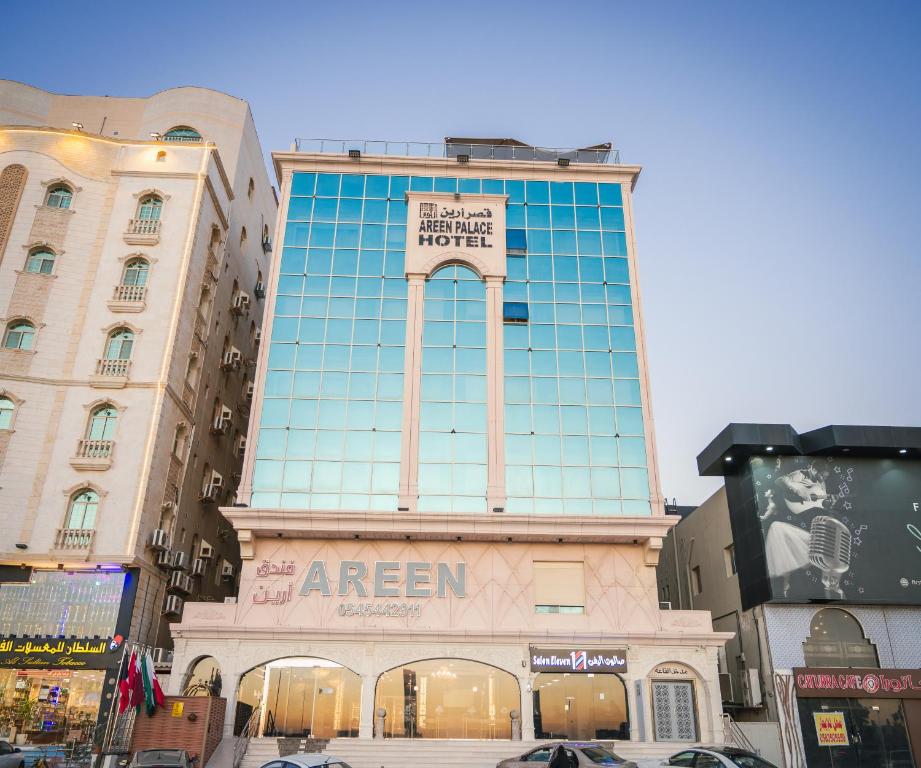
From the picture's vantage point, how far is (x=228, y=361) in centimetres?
4356

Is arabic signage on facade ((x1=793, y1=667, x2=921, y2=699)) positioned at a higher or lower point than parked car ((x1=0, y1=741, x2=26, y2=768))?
higher

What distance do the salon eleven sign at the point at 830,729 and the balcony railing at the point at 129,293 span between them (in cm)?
3424

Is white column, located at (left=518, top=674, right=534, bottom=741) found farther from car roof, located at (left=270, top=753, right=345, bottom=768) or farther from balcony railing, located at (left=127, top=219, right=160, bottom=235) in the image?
balcony railing, located at (left=127, top=219, right=160, bottom=235)

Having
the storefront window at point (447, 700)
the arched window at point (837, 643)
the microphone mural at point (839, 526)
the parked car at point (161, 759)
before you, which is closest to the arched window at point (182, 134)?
the storefront window at point (447, 700)

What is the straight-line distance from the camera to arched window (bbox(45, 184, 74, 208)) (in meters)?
38.8

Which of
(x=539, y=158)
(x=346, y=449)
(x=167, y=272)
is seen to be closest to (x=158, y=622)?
(x=346, y=449)

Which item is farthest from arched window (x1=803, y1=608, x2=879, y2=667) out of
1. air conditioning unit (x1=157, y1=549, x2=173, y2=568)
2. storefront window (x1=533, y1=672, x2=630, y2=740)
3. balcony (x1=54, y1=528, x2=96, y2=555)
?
balcony (x1=54, y1=528, x2=96, y2=555)

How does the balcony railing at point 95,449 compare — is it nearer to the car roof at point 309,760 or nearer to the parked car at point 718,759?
the car roof at point 309,760

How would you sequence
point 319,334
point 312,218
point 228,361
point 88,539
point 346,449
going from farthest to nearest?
point 228,361 < point 312,218 < point 319,334 < point 346,449 < point 88,539

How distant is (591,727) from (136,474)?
21261mm

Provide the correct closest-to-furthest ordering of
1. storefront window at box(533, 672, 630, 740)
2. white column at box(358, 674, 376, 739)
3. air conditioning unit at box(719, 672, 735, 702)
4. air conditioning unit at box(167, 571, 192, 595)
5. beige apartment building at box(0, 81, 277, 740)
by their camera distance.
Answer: white column at box(358, 674, 376, 739) → storefront window at box(533, 672, 630, 740) → beige apartment building at box(0, 81, 277, 740) → air conditioning unit at box(167, 571, 192, 595) → air conditioning unit at box(719, 672, 735, 702)

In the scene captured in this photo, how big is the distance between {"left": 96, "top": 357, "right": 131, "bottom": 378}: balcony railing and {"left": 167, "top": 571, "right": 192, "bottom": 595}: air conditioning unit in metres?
9.21

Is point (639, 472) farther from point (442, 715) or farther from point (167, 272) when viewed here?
point (167, 272)

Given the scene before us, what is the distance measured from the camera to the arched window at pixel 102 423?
3425 cm
